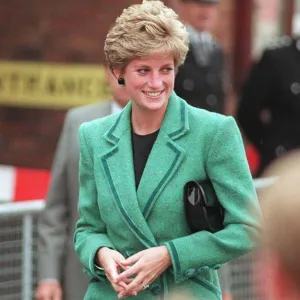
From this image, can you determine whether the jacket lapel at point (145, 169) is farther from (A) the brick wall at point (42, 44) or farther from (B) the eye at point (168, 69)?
(A) the brick wall at point (42, 44)

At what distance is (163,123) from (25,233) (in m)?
2.48

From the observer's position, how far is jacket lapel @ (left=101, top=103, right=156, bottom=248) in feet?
12.3

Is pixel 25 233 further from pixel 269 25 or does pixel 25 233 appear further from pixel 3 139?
pixel 269 25

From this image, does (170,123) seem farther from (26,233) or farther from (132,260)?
(26,233)

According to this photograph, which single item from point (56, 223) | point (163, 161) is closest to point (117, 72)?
point (163, 161)

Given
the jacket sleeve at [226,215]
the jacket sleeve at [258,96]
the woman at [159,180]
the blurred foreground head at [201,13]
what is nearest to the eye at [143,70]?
the woman at [159,180]

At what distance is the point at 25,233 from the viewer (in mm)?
6168

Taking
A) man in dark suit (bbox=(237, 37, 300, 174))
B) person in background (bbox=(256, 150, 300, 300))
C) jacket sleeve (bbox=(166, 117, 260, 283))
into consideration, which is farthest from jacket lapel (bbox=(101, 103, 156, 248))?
man in dark suit (bbox=(237, 37, 300, 174))

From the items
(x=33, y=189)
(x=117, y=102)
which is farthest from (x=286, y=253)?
(x=33, y=189)

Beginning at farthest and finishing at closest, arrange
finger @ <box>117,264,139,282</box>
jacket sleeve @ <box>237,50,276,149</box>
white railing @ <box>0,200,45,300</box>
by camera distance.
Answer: jacket sleeve @ <box>237,50,276,149</box>
white railing @ <box>0,200,45,300</box>
finger @ <box>117,264,139,282</box>

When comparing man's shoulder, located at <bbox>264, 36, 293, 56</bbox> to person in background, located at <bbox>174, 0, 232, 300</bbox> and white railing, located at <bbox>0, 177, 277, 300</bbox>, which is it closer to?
person in background, located at <bbox>174, 0, 232, 300</bbox>

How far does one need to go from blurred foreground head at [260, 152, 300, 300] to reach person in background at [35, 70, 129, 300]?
2620 millimetres

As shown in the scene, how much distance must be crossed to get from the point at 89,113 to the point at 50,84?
171 inches

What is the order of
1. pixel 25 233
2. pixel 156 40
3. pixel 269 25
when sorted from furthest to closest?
pixel 269 25 → pixel 25 233 → pixel 156 40
